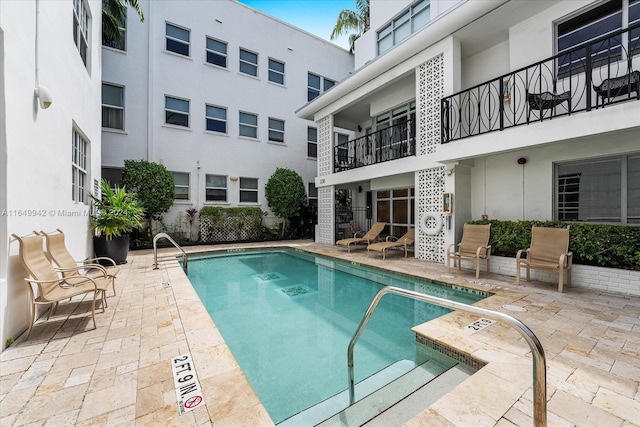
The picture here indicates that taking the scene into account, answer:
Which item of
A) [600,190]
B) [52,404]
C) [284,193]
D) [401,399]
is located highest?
[284,193]

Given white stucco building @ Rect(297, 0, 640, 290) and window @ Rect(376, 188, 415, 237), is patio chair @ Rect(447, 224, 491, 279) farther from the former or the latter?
window @ Rect(376, 188, 415, 237)

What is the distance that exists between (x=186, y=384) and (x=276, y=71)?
17.0 m

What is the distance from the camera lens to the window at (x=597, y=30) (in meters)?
5.91

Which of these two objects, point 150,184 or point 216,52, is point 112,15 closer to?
point 216,52

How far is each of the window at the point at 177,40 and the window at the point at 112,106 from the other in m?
3.16

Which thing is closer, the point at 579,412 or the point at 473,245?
the point at 579,412

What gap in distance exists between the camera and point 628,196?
19.7ft

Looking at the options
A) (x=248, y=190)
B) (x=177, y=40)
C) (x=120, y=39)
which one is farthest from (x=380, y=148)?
(x=120, y=39)

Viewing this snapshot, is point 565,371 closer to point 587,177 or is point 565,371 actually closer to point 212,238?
point 587,177

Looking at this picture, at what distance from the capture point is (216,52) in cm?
1451

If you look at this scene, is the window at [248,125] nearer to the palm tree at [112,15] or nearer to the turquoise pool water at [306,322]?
the palm tree at [112,15]

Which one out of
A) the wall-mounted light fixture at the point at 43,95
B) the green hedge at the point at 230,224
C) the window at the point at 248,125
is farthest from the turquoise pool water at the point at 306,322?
the window at the point at 248,125

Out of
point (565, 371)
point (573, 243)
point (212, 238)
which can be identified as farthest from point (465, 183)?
point (212, 238)

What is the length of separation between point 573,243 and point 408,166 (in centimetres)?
461
